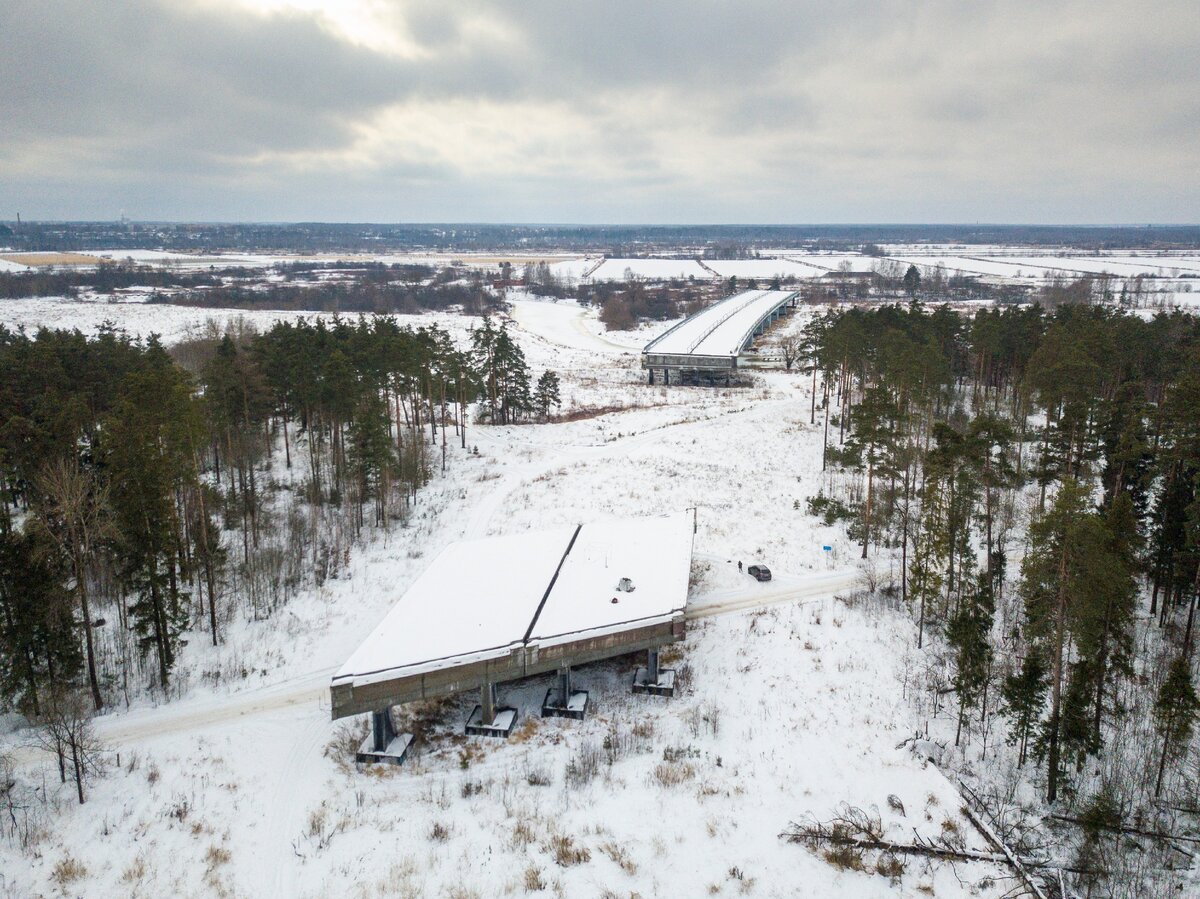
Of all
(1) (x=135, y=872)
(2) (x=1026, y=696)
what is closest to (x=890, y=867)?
(2) (x=1026, y=696)

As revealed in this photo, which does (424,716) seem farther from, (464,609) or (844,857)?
(844,857)

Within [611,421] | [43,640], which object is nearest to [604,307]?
[611,421]

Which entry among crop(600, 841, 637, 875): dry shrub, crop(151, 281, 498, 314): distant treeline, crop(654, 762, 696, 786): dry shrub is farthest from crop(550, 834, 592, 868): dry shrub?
crop(151, 281, 498, 314): distant treeline

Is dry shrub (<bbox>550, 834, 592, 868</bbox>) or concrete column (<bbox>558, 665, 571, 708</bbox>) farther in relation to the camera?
concrete column (<bbox>558, 665, 571, 708</bbox>)

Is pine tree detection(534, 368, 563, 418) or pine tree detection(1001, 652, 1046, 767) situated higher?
pine tree detection(534, 368, 563, 418)

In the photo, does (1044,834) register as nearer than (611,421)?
Yes

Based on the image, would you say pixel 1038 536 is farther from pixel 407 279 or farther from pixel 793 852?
pixel 407 279

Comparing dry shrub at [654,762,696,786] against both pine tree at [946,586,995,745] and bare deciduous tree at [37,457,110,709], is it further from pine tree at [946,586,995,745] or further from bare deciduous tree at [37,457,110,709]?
bare deciduous tree at [37,457,110,709]
